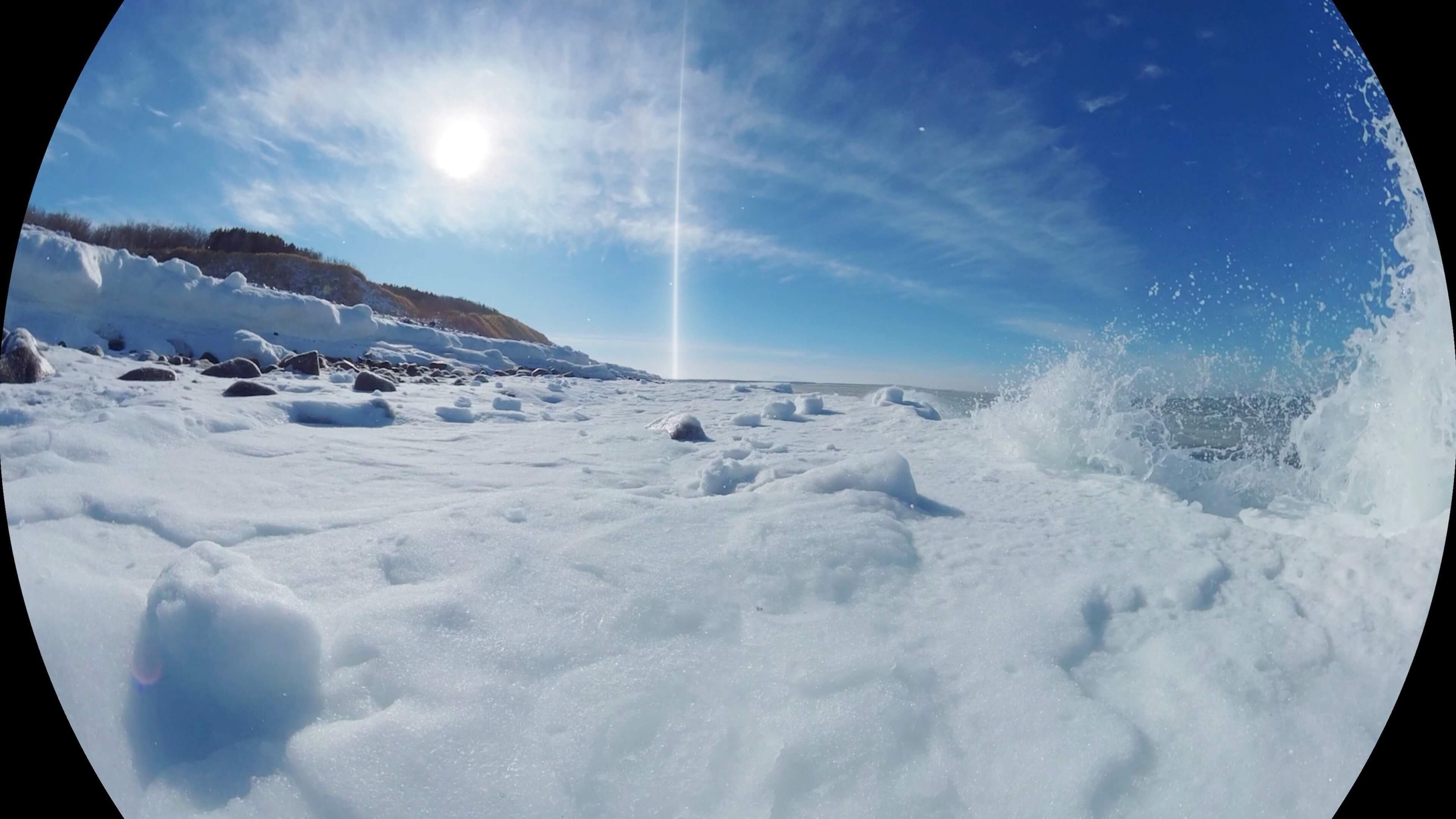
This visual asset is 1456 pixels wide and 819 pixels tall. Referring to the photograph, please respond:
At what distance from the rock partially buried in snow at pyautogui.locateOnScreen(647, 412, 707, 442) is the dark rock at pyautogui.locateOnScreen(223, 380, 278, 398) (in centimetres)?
303

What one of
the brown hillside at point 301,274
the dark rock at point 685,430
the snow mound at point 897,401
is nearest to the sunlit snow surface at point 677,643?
the dark rock at point 685,430

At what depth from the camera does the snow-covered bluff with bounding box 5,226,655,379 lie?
657 centimetres

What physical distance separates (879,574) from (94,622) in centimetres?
205

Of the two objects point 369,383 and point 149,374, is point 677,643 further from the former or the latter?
point 369,383

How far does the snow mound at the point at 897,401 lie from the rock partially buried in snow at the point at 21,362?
7581 millimetres

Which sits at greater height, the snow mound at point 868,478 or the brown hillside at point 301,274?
the brown hillside at point 301,274

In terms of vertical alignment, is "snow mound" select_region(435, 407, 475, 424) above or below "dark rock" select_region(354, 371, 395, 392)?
below

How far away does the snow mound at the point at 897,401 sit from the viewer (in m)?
6.81

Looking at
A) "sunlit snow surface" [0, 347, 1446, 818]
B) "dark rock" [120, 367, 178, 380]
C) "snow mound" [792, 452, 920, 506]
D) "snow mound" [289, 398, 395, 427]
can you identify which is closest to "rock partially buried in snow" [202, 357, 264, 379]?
"dark rock" [120, 367, 178, 380]

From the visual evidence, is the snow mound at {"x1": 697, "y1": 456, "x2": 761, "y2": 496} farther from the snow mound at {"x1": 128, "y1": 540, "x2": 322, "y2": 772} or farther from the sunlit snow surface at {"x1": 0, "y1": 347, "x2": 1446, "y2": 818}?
the snow mound at {"x1": 128, "y1": 540, "x2": 322, "y2": 772}

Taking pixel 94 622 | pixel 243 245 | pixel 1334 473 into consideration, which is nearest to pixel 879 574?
pixel 94 622

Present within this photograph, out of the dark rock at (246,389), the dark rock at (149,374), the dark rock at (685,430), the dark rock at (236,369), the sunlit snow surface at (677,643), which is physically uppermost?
the dark rock at (236,369)

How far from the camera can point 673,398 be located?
9.45 meters

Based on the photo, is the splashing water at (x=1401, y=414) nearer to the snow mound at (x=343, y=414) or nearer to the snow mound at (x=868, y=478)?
the snow mound at (x=868, y=478)
